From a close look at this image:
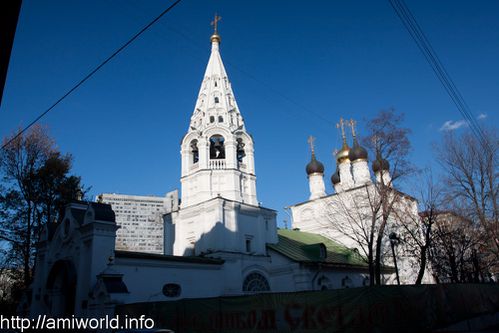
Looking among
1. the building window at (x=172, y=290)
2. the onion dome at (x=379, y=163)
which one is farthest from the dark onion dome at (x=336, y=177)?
the building window at (x=172, y=290)

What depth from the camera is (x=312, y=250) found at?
27.5 meters

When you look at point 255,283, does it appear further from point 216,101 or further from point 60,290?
point 216,101

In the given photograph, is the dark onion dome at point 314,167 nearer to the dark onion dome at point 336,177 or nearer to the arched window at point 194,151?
the dark onion dome at point 336,177

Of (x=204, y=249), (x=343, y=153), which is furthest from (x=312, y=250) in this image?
(x=343, y=153)

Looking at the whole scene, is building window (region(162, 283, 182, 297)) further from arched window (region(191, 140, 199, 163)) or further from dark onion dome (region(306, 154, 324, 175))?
dark onion dome (region(306, 154, 324, 175))

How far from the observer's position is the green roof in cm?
→ 2605

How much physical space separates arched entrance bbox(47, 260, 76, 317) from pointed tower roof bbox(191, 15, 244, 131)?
12743 mm

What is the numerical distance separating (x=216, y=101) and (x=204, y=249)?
Answer: 11.2 m

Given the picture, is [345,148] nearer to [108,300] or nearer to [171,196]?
[108,300]

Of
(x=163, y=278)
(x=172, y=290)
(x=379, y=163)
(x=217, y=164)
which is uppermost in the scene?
(x=217, y=164)

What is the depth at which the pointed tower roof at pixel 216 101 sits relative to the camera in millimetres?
28062

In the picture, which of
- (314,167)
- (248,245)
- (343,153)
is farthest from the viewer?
(314,167)

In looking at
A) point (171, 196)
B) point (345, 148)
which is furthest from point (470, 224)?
point (171, 196)

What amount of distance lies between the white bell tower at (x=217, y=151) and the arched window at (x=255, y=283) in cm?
494
